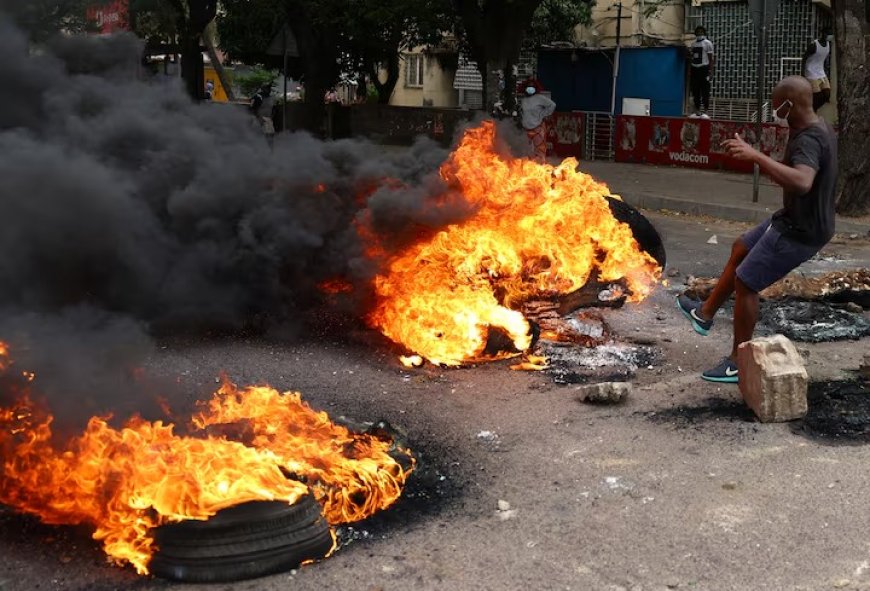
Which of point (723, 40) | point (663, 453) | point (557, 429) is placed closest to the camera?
point (663, 453)

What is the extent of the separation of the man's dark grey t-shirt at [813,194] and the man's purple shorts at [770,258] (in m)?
0.04

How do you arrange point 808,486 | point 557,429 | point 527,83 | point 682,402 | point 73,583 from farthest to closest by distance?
point 527,83
point 682,402
point 557,429
point 808,486
point 73,583

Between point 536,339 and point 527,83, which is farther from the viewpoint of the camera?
point 527,83

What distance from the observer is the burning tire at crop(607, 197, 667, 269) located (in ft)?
25.2

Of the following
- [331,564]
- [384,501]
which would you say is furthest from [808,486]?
[331,564]

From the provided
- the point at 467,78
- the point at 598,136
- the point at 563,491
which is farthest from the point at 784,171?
the point at 467,78

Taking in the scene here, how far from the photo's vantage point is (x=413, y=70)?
38188 millimetres

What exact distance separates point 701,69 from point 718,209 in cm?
1006

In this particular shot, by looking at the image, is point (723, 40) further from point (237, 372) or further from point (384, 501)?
point (384, 501)

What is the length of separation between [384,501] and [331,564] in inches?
22.7

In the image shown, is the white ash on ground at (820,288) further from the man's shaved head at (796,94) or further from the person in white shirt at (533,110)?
the person in white shirt at (533,110)

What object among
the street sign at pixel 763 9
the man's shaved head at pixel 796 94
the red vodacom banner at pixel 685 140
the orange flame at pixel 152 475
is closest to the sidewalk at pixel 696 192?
the red vodacom banner at pixel 685 140

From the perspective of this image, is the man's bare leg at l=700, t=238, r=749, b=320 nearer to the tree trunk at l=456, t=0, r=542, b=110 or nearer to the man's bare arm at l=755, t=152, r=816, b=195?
the man's bare arm at l=755, t=152, r=816, b=195

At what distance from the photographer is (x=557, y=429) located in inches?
209
